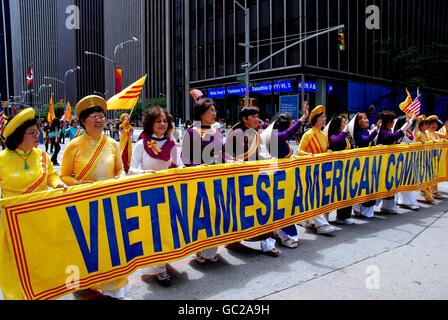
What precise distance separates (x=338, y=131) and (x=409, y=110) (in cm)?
222

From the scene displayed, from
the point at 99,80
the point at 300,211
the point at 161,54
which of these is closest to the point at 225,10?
the point at 300,211

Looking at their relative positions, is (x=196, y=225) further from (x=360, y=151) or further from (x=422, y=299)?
(x=360, y=151)

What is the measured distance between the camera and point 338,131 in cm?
631

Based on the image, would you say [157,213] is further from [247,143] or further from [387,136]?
[387,136]

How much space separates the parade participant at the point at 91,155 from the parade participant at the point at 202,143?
40.9 inches

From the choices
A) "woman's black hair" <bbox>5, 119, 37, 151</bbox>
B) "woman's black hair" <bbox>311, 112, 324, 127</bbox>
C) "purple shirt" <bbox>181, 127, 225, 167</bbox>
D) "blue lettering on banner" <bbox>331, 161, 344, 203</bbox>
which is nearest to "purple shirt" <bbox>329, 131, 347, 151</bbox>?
"blue lettering on banner" <bbox>331, 161, 344, 203</bbox>

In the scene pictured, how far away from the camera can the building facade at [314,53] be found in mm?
31188

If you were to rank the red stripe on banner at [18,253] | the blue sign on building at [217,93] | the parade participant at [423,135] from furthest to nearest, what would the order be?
the blue sign on building at [217,93], the parade participant at [423,135], the red stripe on banner at [18,253]

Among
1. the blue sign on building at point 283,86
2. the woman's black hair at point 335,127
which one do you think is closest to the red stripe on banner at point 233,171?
the woman's black hair at point 335,127

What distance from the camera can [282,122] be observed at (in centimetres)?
538

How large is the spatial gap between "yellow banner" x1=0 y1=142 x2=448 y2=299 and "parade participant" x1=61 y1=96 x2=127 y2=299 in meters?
0.24

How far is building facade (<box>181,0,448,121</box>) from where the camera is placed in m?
31.2

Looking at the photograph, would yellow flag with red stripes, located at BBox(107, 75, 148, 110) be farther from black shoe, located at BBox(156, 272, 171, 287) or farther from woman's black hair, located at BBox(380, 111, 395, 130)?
woman's black hair, located at BBox(380, 111, 395, 130)

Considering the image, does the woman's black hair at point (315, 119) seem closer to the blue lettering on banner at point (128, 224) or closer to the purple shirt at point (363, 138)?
the purple shirt at point (363, 138)
